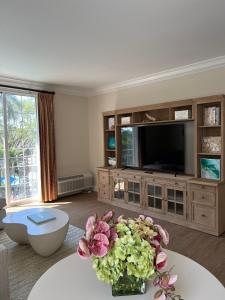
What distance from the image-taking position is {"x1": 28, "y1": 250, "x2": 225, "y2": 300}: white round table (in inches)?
44.4

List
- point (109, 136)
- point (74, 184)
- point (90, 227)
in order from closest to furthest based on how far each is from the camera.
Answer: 1. point (90, 227)
2. point (109, 136)
3. point (74, 184)

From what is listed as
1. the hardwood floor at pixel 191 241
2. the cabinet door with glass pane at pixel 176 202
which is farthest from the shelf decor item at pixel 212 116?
the hardwood floor at pixel 191 241

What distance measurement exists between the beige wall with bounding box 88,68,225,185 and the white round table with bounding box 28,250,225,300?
9.09ft

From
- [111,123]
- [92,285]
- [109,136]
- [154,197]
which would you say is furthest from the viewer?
[109,136]

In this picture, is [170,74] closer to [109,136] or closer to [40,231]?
[109,136]

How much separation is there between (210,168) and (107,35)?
7.49 ft

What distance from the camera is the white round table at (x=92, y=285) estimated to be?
1.13 metres

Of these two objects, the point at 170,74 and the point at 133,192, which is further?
the point at 133,192

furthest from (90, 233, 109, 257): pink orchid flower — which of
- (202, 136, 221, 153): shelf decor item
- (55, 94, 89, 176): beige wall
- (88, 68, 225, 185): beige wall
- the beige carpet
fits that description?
(55, 94, 89, 176): beige wall

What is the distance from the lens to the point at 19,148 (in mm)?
4457

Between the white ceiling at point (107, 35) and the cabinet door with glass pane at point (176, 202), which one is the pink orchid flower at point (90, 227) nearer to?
the white ceiling at point (107, 35)

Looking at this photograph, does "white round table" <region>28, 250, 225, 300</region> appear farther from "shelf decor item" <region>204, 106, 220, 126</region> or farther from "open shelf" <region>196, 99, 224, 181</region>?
"shelf decor item" <region>204, 106, 220, 126</region>

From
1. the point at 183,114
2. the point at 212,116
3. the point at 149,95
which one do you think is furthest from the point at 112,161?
the point at 212,116

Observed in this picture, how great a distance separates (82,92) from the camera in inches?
212
